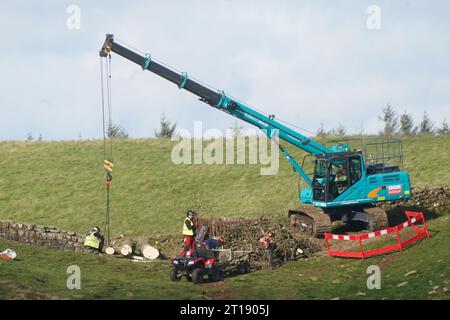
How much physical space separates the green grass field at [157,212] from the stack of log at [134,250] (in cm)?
85

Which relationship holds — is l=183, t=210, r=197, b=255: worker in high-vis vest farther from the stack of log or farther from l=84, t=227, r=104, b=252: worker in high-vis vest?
l=84, t=227, r=104, b=252: worker in high-vis vest

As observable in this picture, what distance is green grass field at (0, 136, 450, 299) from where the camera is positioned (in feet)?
55.8

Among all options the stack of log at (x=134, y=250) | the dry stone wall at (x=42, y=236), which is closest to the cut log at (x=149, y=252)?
the stack of log at (x=134, y=250)

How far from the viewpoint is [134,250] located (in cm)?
2509

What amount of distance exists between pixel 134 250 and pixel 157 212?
13236 millimetres

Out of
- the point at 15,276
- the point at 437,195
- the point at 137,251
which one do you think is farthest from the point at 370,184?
the point at 15,276

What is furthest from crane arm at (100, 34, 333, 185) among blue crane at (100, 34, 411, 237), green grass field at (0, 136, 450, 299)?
green grass field at (0, 136, 450, 299)

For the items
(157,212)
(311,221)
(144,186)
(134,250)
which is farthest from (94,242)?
(144,186)

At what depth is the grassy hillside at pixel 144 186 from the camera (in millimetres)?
37875

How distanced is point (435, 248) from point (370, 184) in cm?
499

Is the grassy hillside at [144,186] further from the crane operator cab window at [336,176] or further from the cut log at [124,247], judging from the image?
the cut log at [124,247]

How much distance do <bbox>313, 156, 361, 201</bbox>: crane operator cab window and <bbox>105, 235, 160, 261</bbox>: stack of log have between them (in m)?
7.09

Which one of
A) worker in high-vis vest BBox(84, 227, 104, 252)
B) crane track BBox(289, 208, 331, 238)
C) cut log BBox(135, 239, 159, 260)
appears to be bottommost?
cut log BBox(135, 239, 159, 260)
